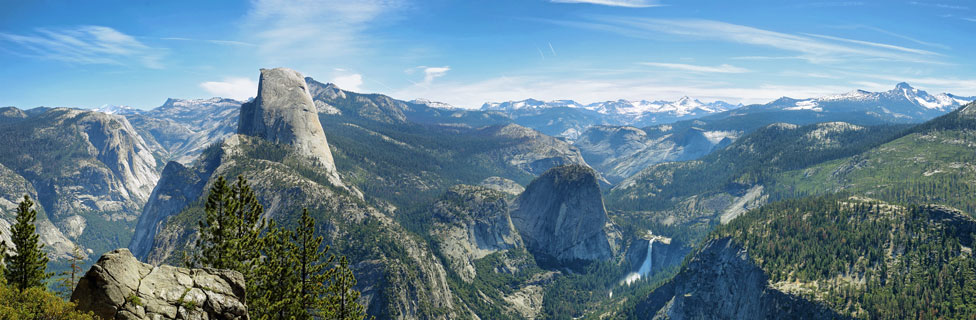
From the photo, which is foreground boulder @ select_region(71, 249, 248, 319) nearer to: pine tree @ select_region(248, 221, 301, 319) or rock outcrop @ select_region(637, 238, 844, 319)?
pine tree @ select_region(248, 221, 301, 319)

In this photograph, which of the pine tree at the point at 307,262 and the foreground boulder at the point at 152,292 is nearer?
the foreground boulder at the point at 152,292

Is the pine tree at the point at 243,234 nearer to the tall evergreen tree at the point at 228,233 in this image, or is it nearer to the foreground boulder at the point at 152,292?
the tall evergreen tree at the point at 228,233

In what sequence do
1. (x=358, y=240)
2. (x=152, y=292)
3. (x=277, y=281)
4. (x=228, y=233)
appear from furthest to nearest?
1. (x=358, y=240)
2. (x=277, y=281)
3. (x=228, y=233)
4. (x=152, y=292)

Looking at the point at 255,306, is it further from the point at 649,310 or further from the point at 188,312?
the point at 649,310

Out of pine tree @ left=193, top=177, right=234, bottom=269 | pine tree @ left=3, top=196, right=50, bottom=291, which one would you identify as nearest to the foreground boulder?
pine tree @ left=193, top=177, right=234, bottom=269

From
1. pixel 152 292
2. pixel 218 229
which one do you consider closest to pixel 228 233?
pixel 218 229

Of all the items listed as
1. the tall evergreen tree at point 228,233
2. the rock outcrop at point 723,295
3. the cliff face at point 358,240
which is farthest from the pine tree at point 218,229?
the rock outcrop at point 723,295

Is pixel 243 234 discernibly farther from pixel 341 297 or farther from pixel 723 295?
pixel 723 295
